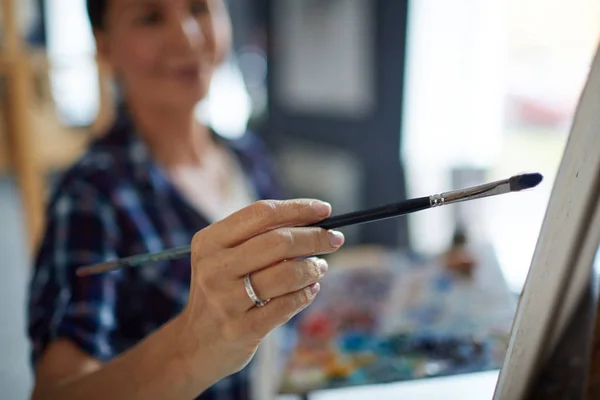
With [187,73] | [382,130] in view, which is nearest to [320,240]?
[187,73]

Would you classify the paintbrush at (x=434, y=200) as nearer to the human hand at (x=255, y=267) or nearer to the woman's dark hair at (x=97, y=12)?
the human hand at (x=255, y=267)

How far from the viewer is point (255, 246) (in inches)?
17.1

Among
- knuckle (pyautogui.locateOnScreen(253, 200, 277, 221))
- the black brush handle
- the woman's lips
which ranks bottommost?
the black brush handle

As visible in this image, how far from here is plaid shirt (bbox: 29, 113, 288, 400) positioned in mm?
684

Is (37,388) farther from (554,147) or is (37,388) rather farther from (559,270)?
(554,147)

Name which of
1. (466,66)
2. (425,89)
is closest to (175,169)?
(425,89)

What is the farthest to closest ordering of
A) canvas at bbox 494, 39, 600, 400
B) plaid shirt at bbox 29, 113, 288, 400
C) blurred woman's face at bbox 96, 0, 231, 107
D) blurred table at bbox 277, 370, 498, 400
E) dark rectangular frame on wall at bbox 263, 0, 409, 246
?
dark rectangular frame on wall at bbox 263, 0, 409, 246 → blurred woman's face at bbox 96, 0, 231, 107 → plaid shirt at bbox 29, 113, 288, 400 → blurred table at bbox 277, 370, 498, 400 → canvas at bbox 494, 39, 600, 400

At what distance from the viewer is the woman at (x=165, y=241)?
45cm

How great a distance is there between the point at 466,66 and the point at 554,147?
505mm

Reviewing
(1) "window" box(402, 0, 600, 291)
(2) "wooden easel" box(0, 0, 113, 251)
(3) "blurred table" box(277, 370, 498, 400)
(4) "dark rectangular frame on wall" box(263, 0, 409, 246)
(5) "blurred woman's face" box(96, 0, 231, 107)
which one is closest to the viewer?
(3) "blurred table" box(277, 370, 498, 400)

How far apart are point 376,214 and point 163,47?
1.93ft

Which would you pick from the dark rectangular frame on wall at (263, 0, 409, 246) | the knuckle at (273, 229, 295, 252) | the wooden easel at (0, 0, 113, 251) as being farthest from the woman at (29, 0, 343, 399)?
the wooden easel at (0, 0, 113, 251)

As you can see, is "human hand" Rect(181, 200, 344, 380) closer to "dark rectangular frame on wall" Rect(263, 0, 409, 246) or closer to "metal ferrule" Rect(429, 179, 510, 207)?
"metal ferrule" Rect(429, 179, 510, 207)

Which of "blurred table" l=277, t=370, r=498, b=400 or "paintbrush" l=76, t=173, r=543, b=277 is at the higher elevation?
"paintbrush" l=76, t=173, r=543, b=277
